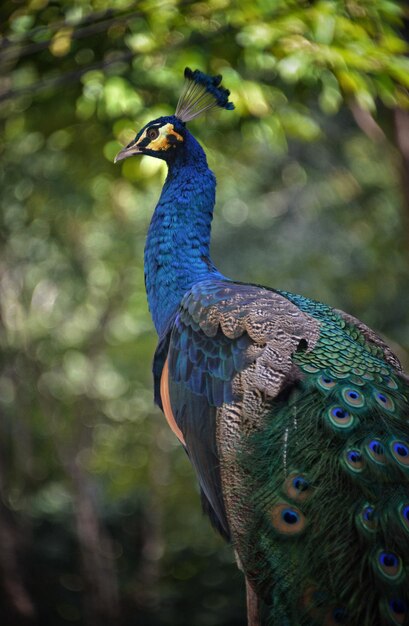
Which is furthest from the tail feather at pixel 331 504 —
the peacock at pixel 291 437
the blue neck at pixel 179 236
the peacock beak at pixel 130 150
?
the peacock beak at pixel 130 150

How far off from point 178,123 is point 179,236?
1.62 feet

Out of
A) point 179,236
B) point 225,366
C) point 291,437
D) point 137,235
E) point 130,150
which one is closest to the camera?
point 291,437

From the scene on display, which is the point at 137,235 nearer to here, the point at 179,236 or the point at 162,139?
the point at 162,139

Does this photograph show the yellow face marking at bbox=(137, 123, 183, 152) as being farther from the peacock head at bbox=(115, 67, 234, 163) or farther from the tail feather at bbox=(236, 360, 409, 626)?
the tail feather at bbox=(236, 360, 409, 626)

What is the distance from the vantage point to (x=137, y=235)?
7578 millimetres

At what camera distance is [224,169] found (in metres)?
6.60

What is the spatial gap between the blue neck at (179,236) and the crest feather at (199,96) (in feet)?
0.32

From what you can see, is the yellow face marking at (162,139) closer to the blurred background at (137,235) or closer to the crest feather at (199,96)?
the crest feather at (199,96)

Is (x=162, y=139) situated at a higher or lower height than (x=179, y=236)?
higher

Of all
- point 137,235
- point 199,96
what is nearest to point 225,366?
point 199,96

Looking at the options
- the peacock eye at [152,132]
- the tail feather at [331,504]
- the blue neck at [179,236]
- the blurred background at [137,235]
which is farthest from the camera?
the peacock eye at [152,132]

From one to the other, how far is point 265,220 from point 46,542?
390 cm

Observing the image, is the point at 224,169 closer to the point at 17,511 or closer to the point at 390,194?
the point at 390,194

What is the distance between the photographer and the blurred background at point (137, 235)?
3070 millimetres
